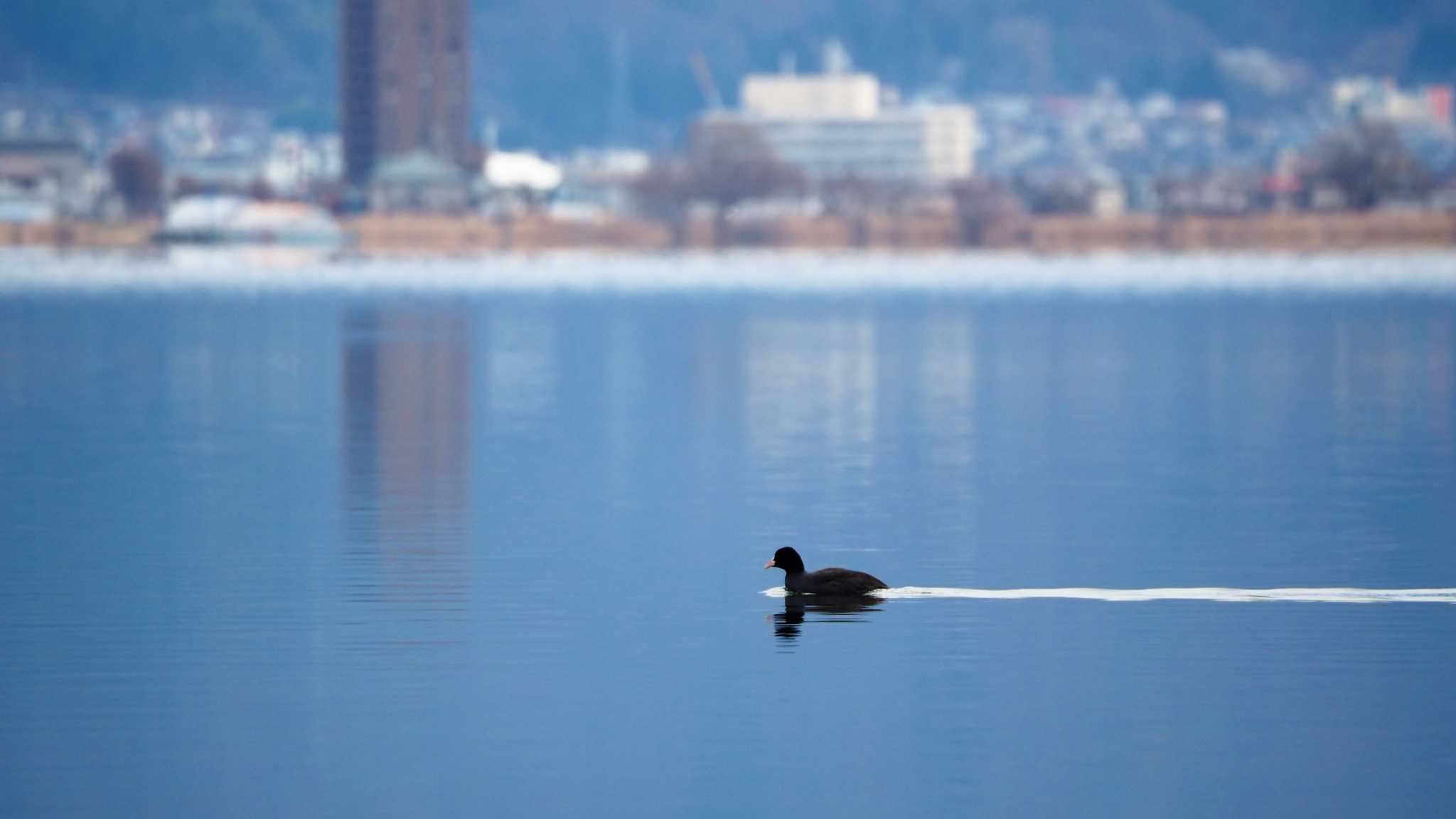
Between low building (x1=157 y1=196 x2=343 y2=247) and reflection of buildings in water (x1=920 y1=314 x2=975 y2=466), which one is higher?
low building (x1=157 y1=196 x2=343 y2=247)

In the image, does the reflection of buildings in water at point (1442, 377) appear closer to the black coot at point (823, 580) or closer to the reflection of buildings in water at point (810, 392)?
the reflection of buildings in water at point (810, 392)

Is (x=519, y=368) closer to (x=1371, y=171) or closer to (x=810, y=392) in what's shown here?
(x=810, y=392)

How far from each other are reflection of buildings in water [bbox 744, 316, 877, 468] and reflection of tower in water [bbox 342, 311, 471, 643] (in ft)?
13.5

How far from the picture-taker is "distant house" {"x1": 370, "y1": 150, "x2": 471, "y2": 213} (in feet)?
637

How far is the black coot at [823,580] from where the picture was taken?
18938mm

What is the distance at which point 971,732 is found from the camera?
14922 millimetres

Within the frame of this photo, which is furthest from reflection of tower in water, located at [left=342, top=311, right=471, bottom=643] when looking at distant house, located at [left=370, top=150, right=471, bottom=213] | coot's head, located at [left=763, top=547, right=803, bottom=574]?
distant house, located at [left=370, top=150, right=471, bottom=213]

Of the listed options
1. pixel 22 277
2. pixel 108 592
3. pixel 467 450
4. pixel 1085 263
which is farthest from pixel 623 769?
pixel 1085 263

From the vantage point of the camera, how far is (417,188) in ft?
645

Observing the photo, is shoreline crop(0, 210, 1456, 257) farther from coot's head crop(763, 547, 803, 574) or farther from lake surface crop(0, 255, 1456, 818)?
coot's head crop(763, 547, 803, 574)

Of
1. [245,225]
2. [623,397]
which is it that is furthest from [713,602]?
[245,225]

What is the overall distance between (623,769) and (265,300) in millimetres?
75714

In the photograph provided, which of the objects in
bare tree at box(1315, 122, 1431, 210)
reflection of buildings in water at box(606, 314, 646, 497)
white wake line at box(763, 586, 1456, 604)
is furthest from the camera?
bare tree at box(1315, 122, 1431, 210)

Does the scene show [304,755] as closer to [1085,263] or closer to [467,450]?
[467,450]
